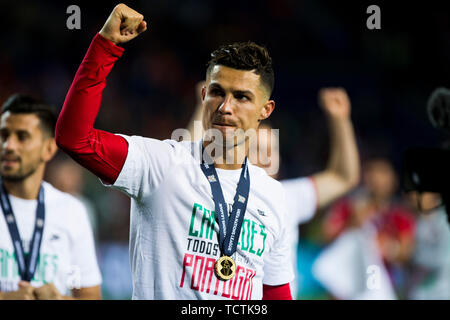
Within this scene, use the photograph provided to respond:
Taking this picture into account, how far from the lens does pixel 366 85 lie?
40.2ft

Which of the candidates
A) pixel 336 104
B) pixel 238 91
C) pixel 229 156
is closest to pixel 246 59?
pixel 238 91

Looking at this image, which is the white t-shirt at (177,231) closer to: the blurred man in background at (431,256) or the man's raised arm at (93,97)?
the man's raised arm at (93,97)

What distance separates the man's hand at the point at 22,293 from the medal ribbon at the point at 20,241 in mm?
176

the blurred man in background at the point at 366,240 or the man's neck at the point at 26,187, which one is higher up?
the man's neck at the point at 26,187

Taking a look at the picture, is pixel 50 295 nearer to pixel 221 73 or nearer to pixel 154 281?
pixel 154 281

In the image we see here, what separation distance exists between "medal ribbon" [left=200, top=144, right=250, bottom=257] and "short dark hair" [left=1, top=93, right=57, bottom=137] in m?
1.63

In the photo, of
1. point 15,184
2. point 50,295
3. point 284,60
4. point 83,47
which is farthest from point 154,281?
point 284,60

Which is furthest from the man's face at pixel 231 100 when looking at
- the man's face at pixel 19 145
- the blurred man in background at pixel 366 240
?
Result: the blurred man in background at pixel 366 240

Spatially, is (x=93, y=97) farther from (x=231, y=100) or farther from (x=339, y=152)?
(x=339, y=152)

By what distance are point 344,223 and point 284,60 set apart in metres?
5.32

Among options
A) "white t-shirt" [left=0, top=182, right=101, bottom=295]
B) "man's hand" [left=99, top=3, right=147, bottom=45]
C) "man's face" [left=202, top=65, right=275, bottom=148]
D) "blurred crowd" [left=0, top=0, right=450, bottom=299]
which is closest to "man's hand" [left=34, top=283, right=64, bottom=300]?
"white t-shirt" [left=0, top=182, right=101, bottom=295]

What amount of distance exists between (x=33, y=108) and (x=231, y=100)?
1744 mm

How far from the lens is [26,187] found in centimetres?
404

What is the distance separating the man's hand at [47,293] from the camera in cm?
352
